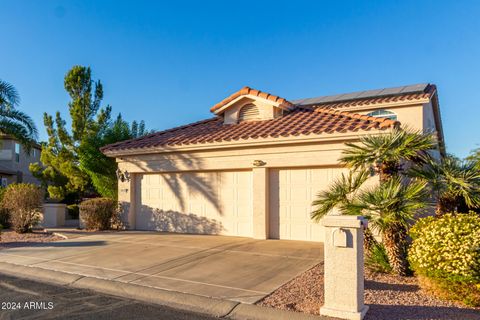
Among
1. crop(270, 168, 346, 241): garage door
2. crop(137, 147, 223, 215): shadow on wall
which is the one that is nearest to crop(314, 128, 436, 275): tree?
crop(270, 168, 346, 241): garage door

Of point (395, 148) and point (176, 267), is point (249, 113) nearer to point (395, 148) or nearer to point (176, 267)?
point (395, 148)

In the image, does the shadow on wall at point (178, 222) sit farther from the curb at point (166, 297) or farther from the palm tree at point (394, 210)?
the palm tree at point (394, 210)

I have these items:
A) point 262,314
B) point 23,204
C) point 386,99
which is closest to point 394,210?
point 262,314

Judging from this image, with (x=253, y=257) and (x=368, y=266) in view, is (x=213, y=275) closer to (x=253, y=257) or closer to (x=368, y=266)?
(x=253, y=257)

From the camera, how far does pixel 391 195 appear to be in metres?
6.99

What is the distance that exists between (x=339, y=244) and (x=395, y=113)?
42.0 feet

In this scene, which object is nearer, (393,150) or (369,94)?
(393,150)

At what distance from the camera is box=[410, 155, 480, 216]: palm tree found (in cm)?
743

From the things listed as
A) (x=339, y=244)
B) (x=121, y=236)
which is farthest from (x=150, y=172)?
(x=339, y=244)

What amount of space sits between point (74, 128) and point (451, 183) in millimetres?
22520

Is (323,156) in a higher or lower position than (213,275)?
higher

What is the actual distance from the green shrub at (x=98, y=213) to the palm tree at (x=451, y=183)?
35.7 ft

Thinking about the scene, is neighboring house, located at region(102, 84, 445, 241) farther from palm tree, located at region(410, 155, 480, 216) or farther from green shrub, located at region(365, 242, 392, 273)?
green shrub, located at region(365, 242, 392, 273)

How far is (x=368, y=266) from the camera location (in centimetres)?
762
